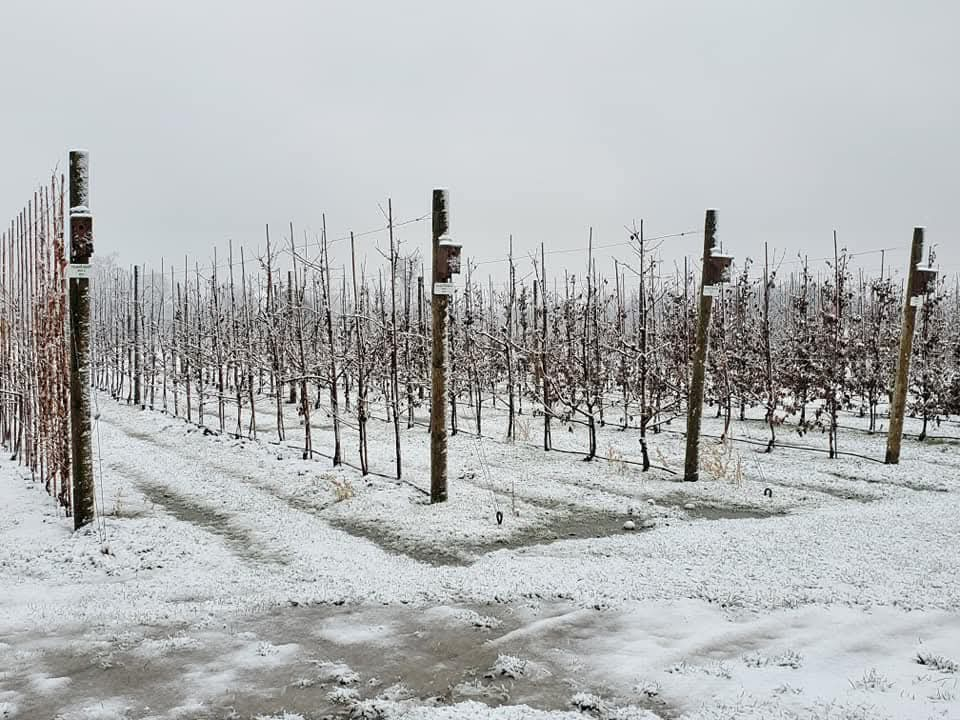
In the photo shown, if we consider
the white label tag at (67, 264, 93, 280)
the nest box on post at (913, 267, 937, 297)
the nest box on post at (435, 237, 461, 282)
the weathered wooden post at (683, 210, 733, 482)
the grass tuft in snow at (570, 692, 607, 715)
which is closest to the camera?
the grass tuft in snow at (570, 692, 607, 715)

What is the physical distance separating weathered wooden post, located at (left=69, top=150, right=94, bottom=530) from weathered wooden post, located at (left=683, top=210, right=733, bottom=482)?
9.04 meters

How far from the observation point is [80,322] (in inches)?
346

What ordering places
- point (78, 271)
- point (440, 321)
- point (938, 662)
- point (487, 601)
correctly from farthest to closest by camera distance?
point (440, 321) < point (78, 271) < point (487, 601) < point (938, 662)

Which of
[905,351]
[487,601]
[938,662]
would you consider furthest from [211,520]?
[905,351]

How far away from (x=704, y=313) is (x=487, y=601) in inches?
285

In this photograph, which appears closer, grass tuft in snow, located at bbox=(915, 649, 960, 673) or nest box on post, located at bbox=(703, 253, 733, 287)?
grass tuft in snow, located at bbox=(915, 649, 960, 673)

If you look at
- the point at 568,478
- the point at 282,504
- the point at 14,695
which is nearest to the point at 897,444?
the point at 568,478

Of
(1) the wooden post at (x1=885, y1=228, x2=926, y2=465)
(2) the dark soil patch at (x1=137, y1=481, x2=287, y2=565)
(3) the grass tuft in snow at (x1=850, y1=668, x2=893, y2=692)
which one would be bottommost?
(2) the dark soil patch at (x1=137, y1=481, x2=287, y2=565)

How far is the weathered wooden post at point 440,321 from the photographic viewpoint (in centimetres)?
1027

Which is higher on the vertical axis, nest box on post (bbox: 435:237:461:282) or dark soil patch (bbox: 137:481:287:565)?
nest box on post (bbox: 435:237:461:282)

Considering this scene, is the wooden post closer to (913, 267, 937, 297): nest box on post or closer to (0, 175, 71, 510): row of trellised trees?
(913, 267, 937, 297): nest box on post

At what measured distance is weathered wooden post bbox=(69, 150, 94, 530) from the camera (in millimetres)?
8633

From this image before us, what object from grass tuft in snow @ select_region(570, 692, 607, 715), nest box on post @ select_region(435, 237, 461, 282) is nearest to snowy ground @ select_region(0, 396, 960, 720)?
grass tuft in snow @ select_region(570, 692, 607, 715)

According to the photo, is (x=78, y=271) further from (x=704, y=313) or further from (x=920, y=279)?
(x=920, y=279)
